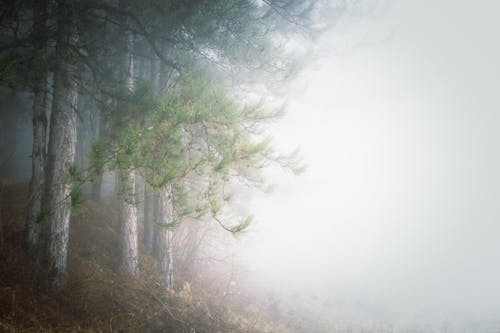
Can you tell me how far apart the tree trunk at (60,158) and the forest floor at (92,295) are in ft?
1.07

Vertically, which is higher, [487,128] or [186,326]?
[487,128]

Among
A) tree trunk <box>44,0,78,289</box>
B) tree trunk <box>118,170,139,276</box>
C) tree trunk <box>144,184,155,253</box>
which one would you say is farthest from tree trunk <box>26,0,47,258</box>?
tree trunk <box>144,184,155,253</box>

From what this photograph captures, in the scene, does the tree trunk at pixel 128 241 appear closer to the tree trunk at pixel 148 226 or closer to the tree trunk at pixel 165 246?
the tree trunk at pixel 165 246

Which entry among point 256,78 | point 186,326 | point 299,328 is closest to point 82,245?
point 186,326

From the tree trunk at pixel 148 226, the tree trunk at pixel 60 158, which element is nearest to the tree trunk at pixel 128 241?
the tree trunk at pixel 60 158

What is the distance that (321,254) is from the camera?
2978 centimetres

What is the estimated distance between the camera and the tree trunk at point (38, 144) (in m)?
4.57

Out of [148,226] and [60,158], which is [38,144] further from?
[148,226]

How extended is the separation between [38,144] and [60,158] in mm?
1079

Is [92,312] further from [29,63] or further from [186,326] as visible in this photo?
[29,63]

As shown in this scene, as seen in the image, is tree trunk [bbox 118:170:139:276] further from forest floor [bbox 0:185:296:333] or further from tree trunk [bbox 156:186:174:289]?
tree trunk [bbox 156:186:174:289]

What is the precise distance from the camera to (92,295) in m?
5.26

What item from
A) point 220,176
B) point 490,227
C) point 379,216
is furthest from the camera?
point 490,227

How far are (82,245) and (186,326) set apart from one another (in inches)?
143
